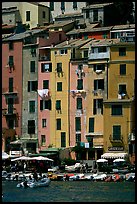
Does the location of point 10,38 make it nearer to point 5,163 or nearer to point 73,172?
point 5,163

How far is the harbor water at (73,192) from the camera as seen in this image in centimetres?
1856

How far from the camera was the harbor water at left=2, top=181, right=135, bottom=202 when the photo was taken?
1856cm

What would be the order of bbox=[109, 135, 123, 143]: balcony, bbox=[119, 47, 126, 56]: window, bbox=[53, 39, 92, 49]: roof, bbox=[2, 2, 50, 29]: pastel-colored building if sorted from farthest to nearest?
1. bbox=[2, 2, 50, 29]: pastel-colored building
2. bbox=[53, 39, 92, 49]: roof
3. bbox=[119, 47, 126, 56]: window
4. bbox=[109, 135, 123, 143]: balcony

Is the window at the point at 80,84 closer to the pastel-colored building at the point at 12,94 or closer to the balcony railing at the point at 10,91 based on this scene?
the pastel-colored building at the point at 12,94

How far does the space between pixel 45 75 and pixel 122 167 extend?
7438mm

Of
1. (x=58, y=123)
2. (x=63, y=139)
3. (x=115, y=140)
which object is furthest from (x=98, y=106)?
(x=63, y=139)

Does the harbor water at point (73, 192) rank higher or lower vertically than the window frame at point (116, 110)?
lower

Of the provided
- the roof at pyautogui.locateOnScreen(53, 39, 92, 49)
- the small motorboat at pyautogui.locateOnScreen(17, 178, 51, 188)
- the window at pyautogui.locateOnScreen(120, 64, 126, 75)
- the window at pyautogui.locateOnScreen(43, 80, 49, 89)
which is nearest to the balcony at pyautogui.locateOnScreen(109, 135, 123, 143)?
the window at pyautogui.locateOnScreen(120, 64, 126, 75)

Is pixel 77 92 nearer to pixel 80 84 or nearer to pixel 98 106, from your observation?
pixel 80 84

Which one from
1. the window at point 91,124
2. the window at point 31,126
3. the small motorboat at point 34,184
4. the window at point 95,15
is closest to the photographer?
the small motorboat at point 34,184

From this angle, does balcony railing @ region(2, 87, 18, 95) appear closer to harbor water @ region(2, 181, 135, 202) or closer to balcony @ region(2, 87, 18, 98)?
balcony @ region(2, 87, 18, 98)

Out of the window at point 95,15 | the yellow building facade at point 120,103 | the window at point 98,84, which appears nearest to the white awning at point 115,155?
the yellow building facade at point 120,103

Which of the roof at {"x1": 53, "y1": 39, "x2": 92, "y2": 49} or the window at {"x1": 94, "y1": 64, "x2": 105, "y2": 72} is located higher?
the roof at {"x1": 53, "y1": 39, "x2": 92, "y2": 49}

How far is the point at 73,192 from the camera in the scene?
21.5 m
